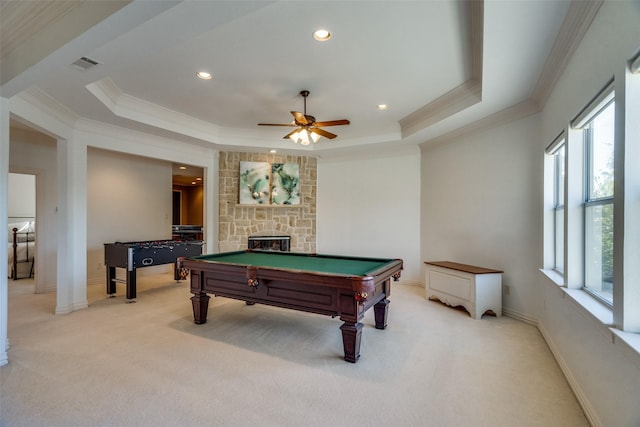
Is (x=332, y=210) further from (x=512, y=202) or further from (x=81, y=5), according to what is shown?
(x=81, y=5)

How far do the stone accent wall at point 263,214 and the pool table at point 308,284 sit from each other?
2129 millimetres

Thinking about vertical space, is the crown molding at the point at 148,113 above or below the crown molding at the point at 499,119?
above

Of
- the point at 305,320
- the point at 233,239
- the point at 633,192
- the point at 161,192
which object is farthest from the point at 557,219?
the point at 161,192

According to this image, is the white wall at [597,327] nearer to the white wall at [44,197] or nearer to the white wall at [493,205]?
the white wall at [493,205]

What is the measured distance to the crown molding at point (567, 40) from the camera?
1944 mm

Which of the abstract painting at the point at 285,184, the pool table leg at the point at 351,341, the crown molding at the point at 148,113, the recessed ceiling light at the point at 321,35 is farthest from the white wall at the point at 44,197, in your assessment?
the pool table leg at the point at 351,341

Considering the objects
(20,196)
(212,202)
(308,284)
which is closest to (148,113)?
(212,202)

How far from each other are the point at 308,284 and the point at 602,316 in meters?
2.07

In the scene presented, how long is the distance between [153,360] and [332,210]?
14.7 feet

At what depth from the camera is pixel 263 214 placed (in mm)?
6277

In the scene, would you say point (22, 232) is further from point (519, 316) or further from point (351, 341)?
point (519, 316)

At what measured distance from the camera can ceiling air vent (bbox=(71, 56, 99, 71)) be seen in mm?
2530

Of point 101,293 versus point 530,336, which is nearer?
point 530,336

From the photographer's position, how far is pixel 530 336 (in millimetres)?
3188
